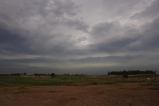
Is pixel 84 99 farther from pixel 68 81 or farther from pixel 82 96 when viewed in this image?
pixel 68 81

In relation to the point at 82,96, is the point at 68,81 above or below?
above

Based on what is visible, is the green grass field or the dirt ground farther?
the green grass field

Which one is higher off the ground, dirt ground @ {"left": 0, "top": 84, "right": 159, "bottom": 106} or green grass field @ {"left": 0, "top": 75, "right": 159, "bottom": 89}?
green grass field @ {"left": 0, "top": 75, "right": 159, "bottom": 89}

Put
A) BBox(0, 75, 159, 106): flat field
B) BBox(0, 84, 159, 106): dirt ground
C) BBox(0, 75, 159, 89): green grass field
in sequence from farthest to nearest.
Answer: BBox(0, 75, 159, 89): green grass field < BBox(0, 75, 159, 106): flat field < BBox(0, 84, 159, 106): dirt ground

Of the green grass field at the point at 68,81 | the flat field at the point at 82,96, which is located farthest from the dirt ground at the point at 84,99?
the green grass field at the point at 68,81

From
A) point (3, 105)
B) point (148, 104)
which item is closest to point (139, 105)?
point (148, 104)

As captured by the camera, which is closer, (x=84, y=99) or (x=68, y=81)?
(x=84, y=99)

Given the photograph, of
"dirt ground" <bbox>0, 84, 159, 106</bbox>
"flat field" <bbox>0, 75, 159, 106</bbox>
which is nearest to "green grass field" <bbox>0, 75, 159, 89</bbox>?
"flat field" <bbox>0, 75, 159, 106</bbox>

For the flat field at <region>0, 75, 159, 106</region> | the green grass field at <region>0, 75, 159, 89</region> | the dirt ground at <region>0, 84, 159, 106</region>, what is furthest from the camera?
the green grass field at <region>0, 75, 159, 89</region>

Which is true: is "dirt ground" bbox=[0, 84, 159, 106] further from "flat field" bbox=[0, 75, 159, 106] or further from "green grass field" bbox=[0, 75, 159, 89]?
"green grass field" bbox=[0, 75, 159, 89]

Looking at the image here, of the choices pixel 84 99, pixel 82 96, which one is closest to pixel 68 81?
pixel 82 96

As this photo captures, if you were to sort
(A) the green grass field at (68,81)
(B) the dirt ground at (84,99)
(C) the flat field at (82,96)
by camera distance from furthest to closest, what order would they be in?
(A) the green grass field at (68,81)
(C) the flat field at (82,96)
(B) the dirt ground at (84,99)

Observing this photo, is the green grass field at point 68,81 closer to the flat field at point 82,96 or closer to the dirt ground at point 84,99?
the flat field at point 82,96

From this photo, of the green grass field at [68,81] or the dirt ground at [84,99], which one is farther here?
the green grass field at [68,81]
